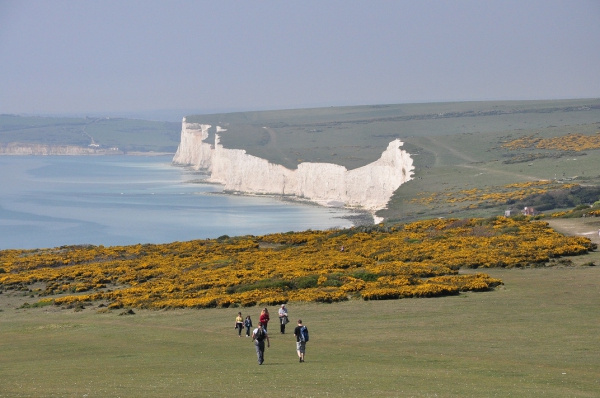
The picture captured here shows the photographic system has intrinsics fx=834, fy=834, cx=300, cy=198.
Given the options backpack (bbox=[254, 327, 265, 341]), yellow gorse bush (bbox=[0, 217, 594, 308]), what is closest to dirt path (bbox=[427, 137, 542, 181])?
yellow gorse bush (bbox=[0, 217, 594, 308])

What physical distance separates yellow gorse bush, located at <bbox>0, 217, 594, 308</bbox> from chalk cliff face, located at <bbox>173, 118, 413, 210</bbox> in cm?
5156

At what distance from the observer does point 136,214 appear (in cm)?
11394

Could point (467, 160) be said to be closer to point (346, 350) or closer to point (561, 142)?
point (561, 142)

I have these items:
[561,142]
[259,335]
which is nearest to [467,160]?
[561,142]

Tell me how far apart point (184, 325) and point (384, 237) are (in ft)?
Answer: 82.7

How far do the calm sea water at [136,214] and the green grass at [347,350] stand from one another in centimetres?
5406

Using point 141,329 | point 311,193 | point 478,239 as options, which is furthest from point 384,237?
point 311,193

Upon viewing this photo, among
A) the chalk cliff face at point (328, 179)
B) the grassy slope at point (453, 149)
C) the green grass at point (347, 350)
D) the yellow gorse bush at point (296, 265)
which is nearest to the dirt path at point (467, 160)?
the grassy slope at point (453, 149)

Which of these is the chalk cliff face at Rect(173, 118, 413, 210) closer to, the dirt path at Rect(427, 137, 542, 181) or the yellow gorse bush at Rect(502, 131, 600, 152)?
the dirt path at Rect(427, 137, 542, 181)

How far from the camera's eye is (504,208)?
6812cm

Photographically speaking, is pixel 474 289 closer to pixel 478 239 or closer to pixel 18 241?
pixel 478 239

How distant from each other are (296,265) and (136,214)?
77.8 m

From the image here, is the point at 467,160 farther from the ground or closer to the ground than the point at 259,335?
closer to the ground

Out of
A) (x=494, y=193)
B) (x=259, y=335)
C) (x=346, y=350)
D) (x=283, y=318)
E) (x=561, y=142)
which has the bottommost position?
(x=494, y=193)
